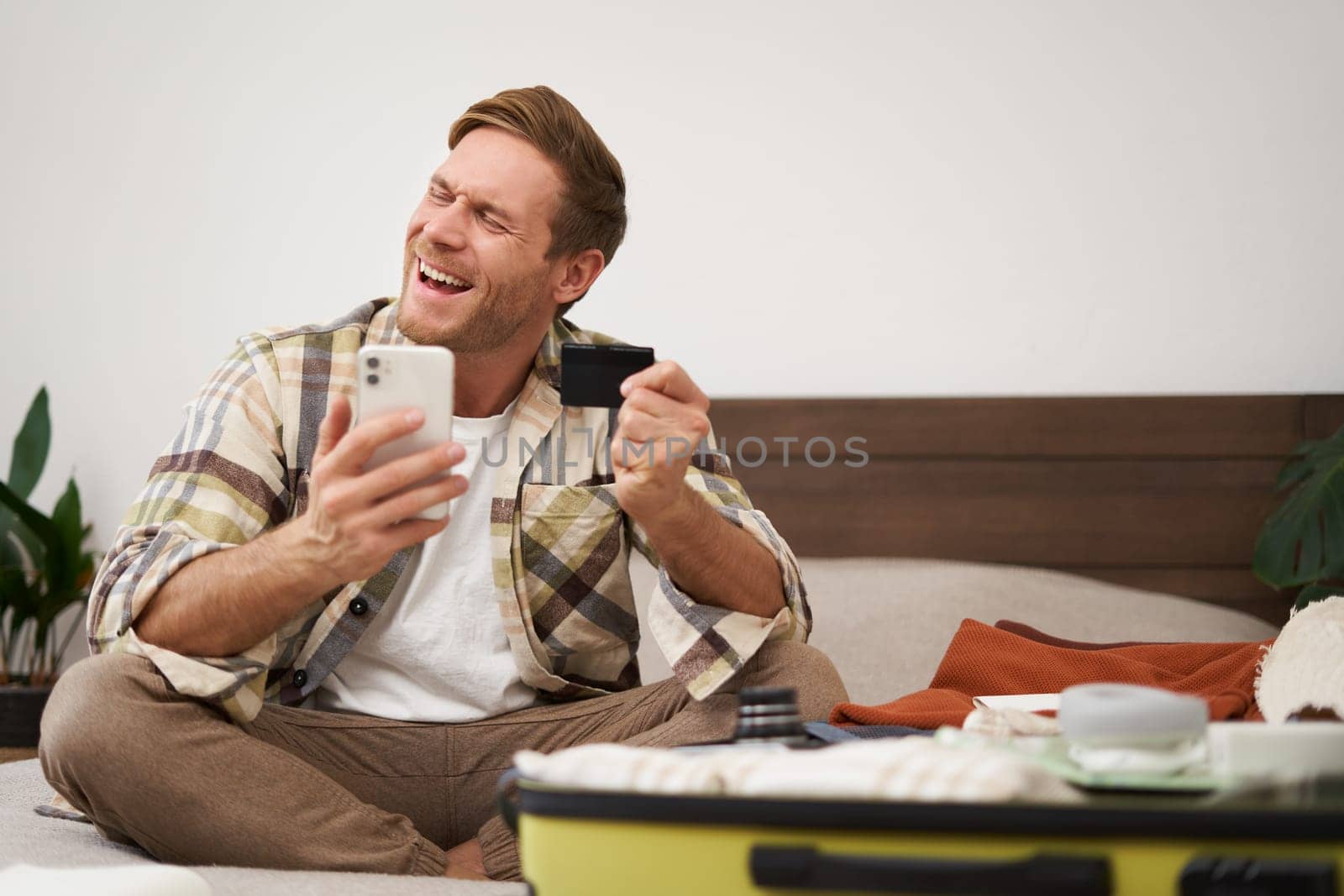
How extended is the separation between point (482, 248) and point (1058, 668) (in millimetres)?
879

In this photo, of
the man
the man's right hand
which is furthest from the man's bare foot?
the man's right hand

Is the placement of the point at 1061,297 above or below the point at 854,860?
above

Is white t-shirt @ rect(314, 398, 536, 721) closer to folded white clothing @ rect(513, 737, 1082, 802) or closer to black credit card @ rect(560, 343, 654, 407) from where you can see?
black credit card @ rect(560, 343, 654, 407)

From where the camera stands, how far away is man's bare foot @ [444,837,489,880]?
1300 millimetres

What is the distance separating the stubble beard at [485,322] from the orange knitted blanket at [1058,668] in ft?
2.12

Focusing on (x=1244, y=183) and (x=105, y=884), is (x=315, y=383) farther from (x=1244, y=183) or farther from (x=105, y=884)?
(x=1244, y=183)

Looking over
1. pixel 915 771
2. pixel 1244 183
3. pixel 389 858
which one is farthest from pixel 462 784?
pixel 1244 183

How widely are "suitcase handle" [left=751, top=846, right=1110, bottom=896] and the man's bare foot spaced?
0.69 m


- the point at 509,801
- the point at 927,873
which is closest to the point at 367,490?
the point at 509,801

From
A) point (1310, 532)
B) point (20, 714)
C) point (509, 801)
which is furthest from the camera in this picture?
point (20, 714)

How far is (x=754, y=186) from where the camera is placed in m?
2.49

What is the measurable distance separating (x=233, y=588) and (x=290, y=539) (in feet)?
0.30

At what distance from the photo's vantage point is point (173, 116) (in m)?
2.70

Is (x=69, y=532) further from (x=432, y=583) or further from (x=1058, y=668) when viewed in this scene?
(x=1058, y=668)
